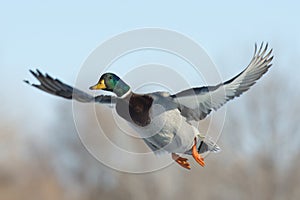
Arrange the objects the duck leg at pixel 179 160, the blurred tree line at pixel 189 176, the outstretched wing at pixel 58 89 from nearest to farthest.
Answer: the outstretched wing at pixel 58 89, the duck leg at pixel 179 160, the blurred tree line at pixel 189 176

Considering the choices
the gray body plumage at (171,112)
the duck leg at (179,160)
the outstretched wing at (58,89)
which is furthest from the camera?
the duck leg at (179,160)

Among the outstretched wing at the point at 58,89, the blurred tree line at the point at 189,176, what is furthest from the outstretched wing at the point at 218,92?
the blurred tree line at the point at 189,176

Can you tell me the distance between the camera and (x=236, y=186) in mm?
42312

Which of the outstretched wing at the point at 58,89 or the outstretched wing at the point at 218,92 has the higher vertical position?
the outstretched wing at the point at 58,89

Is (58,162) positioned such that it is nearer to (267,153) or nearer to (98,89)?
(267,153)

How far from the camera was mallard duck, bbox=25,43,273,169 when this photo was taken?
10.9m

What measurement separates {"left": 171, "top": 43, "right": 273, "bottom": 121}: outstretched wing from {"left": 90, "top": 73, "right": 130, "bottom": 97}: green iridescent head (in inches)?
19.1

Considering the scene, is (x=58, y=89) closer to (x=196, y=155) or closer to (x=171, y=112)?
(x=171, y=112)

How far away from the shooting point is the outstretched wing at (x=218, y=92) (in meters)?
11.1

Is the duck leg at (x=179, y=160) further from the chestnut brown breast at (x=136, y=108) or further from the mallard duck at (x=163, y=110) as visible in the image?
the chestnut brown breast at (x=136, y=108)

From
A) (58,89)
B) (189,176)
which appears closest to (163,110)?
(58,89)

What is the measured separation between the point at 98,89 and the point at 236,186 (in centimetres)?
3165

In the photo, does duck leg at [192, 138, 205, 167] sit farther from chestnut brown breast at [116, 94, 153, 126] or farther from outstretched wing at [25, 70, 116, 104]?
outstretched wing at [25, 70, 116, 104]

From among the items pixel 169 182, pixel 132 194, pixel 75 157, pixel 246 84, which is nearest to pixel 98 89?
pixel 246 84
